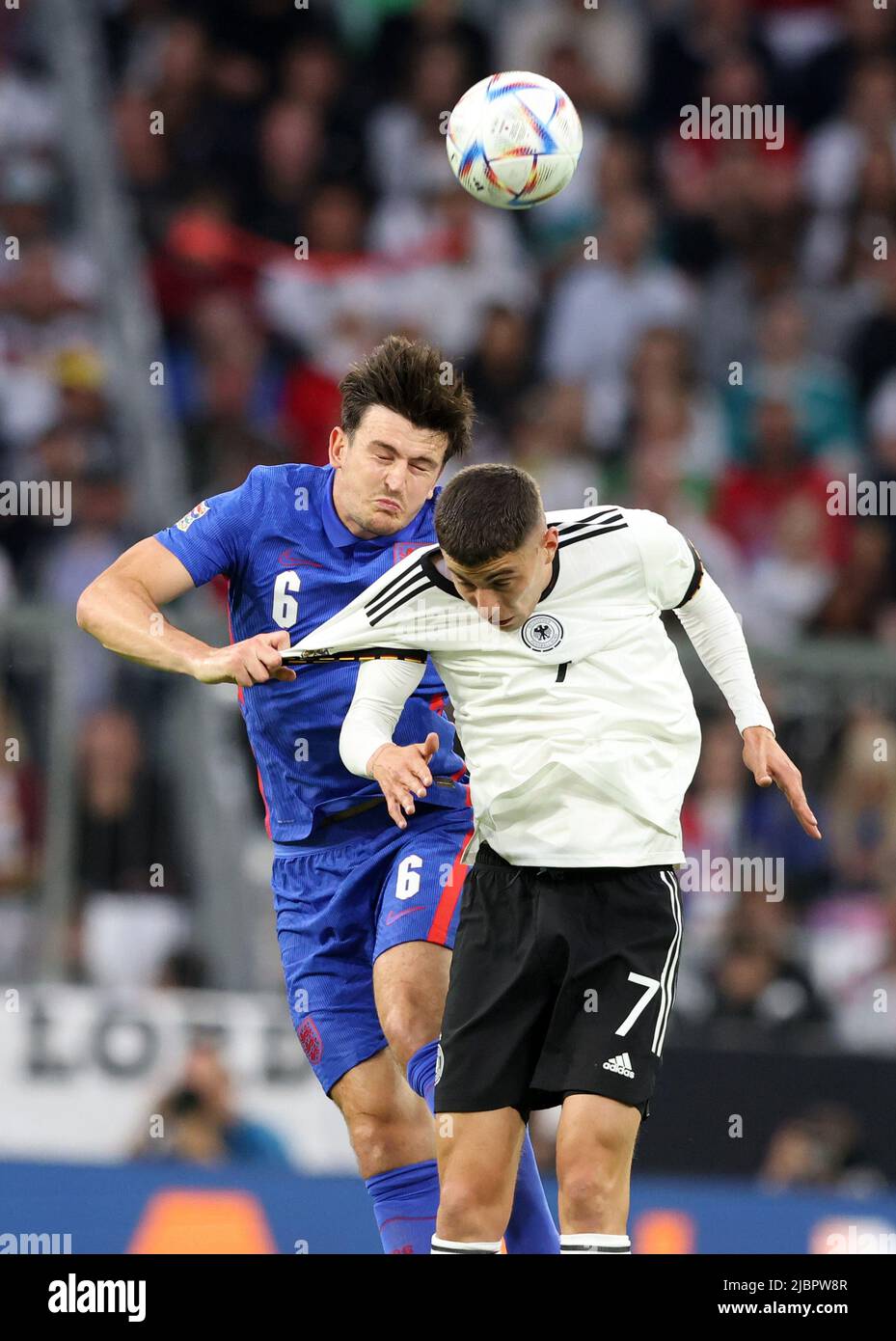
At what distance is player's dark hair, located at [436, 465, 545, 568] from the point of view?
4574 millimetres

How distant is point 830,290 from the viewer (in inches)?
467

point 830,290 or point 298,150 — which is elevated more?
point 298,150

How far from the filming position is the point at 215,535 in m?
5.67

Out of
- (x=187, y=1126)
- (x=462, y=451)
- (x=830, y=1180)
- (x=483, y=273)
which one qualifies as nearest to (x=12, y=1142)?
(x=187, y=1126)

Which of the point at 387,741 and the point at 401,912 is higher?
the point at 387,741

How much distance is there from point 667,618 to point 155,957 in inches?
111

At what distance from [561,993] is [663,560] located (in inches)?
41.9

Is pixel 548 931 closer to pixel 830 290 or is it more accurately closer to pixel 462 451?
pixel 462 451

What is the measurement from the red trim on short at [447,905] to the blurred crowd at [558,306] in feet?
11.3

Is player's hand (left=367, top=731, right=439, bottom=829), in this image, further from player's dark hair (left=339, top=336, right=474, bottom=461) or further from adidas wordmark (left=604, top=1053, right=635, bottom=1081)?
player's dark hair (left=339, top=336, right=474, bottom=461)

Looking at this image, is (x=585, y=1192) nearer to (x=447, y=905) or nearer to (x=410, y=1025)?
(x=410, y=1025)

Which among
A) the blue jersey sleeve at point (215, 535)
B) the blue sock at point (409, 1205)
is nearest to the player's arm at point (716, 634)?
the blue jersey sleeve at point (215, 535)

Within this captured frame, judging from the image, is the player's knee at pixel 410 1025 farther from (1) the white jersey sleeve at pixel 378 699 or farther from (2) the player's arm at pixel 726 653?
(2) the player's arm at pixel 726 653

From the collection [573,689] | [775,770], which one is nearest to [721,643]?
[775,770]
